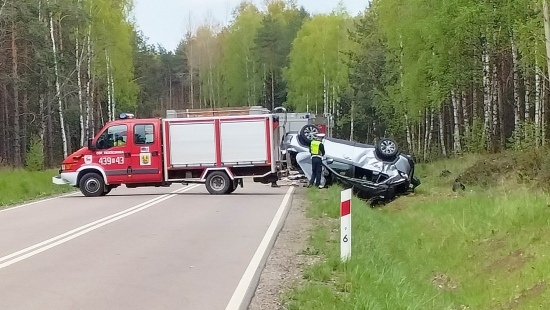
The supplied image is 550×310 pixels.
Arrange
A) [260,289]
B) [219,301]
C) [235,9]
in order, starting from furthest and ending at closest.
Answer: [235,9] → [260,289] → [219,301]

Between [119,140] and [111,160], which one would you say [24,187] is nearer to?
[111,160]

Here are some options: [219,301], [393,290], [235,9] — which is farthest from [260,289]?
[235,9]

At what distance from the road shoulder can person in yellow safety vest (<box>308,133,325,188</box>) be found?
23.8 ft

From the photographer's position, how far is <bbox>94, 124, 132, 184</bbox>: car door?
905 inches

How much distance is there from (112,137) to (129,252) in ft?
40.2

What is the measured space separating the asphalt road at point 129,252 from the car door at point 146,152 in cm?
313

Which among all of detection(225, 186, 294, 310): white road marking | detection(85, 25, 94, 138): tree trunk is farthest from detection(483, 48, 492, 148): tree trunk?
detection(85, 25, 94, 138): tree trunk

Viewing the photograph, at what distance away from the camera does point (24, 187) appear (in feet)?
80.8

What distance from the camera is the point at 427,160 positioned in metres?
40.8

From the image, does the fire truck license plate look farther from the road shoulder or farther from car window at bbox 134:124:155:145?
the road shoulder

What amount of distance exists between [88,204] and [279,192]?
244 inches

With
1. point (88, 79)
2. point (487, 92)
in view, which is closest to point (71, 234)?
point (487, 92)

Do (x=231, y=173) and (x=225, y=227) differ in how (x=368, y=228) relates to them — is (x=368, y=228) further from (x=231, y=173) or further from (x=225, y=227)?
(x=231, y=173)

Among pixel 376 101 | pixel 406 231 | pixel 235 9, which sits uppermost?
pixel 235 9
